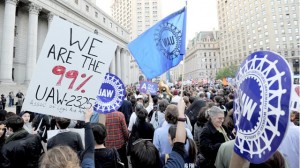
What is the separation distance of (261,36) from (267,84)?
8882 cm

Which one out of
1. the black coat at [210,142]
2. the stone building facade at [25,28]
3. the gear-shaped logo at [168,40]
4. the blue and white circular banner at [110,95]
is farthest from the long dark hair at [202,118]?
the stone building facade at [25,28]

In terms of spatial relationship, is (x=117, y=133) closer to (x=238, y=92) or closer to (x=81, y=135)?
(x=81, y=135)

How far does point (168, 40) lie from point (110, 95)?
1883 mm

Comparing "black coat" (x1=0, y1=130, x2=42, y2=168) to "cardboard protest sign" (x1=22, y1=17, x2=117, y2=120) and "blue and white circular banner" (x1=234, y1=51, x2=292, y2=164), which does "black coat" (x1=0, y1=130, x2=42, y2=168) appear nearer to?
"cardboard protest sign" (x1=22, y1=17, x2=117, y2=120)

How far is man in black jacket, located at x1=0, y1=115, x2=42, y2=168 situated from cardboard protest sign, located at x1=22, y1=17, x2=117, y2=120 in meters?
0.80

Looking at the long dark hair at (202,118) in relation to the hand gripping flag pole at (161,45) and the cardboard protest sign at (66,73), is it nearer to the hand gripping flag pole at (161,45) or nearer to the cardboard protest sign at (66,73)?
the hand gripping flag pole at (161,45)

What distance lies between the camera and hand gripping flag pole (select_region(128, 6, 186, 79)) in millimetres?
5230

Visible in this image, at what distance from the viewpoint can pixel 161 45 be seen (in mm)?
5406

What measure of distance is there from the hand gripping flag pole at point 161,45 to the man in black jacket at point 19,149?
2.74 meters

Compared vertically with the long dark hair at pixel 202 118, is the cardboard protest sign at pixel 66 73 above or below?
above

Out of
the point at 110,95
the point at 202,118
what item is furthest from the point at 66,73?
the point at 202,118

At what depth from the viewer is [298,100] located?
3240 mm

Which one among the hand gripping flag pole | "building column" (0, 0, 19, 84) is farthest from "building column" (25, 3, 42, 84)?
the hand gripping flag pole

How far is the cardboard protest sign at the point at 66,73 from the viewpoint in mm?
2852
